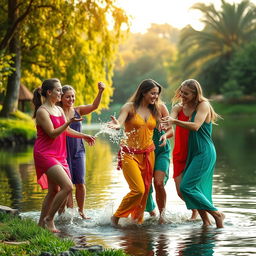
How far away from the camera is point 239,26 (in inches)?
2995

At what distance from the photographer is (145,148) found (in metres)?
10.6

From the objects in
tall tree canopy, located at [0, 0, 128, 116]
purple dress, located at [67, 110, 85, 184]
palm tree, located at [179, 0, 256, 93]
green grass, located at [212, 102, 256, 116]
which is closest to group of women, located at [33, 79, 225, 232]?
purple dress, located at [67, 110, 85, 184]

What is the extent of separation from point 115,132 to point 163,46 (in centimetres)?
12959

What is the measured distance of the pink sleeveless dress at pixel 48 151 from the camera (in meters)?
9.69

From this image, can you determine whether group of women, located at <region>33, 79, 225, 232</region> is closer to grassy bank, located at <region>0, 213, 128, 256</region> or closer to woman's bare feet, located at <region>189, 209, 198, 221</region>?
woman's bare feet, located at <region>189, 209, 198, 221</region>

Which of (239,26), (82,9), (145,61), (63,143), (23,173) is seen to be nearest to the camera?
(63,143)

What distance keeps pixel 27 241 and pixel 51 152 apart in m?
1.70

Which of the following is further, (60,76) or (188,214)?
(60,76)

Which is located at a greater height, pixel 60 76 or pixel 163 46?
pixel 163 46

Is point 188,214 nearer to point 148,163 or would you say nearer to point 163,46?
point 148,163

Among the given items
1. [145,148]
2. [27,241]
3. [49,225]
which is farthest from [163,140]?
[27,241]

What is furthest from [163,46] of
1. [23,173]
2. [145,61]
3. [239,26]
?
[23,173]

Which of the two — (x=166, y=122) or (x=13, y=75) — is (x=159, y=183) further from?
(x=13, y=75)

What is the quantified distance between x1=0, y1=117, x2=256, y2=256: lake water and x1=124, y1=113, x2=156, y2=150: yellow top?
0.90 m
